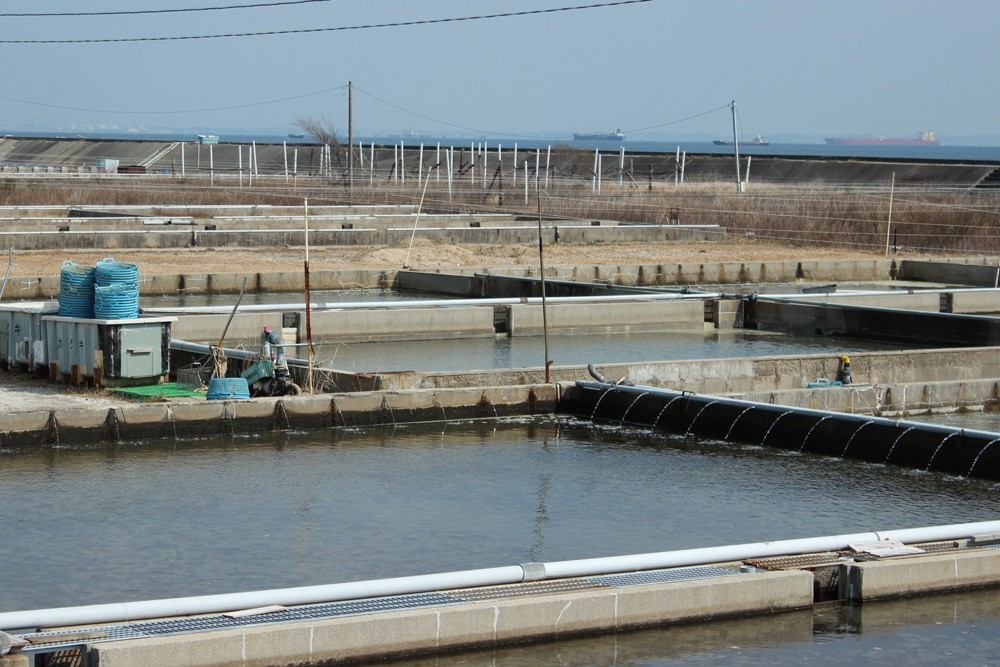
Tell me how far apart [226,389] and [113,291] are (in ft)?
5.54

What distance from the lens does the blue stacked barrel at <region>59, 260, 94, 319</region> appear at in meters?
15.0

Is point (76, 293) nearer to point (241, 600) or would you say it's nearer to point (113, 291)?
point (113, 291)

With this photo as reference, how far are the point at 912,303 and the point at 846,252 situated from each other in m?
9.72

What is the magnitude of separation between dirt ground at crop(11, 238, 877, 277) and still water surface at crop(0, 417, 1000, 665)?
13865mm

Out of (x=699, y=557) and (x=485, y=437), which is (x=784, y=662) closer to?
(x=699, y=557)

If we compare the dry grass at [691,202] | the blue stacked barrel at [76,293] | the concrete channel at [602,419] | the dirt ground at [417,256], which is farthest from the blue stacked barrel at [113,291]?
the dry grass at [691,202]

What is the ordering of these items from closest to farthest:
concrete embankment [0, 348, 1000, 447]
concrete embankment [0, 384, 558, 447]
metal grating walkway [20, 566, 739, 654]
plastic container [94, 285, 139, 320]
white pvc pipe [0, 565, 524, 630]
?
metal grating walkway [20, 566, 739, 654] → white pvc pipe [0, 565, 524, 630] → concrete embankment [0, 384, 558, 447] → concrete embankment [0, 348, 1000, 447] → plastic container [94, 285, 139, 320]

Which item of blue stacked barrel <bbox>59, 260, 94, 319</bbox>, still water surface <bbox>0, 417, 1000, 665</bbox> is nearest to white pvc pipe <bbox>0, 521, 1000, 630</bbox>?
still water surface <bbox>0, 417, 1000, 665</bbox>

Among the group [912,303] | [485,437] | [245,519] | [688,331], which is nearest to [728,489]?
[485,437]

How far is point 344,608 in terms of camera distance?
24.6ft

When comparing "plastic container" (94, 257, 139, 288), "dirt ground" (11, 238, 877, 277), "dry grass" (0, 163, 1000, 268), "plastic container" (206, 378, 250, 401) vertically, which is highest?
Result: "dry grass" (0, 163, 1000, 268)

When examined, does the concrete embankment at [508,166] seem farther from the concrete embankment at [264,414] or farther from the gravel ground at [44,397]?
the gravel ground at [44,397]

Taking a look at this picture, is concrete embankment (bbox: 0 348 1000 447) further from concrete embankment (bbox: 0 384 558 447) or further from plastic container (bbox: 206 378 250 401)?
plastic container (bbox: 206 378 250 401)

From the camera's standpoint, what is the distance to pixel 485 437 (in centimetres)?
1395
